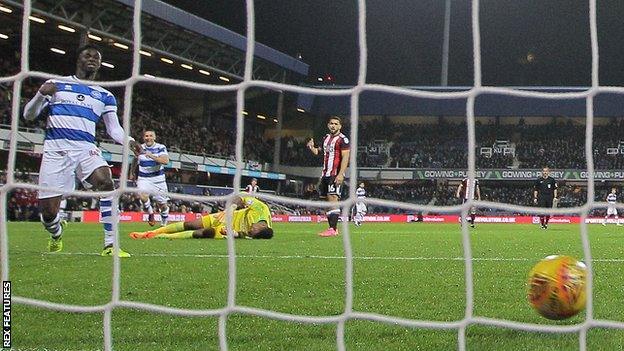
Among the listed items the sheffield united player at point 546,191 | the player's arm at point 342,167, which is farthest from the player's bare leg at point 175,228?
the sheffield united player at point 546,191

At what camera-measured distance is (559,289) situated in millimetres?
2580

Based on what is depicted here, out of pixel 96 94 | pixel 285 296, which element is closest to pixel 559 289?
pixel 285 296

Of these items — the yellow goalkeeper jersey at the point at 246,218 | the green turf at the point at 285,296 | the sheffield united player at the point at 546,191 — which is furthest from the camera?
the sheffield united player at the point at 546,191

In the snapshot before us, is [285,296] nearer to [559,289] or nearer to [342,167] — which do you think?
[559,289]

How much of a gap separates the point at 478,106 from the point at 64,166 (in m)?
28.9

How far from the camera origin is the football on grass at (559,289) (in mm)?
2576

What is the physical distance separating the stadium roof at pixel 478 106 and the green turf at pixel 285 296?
2504 cm

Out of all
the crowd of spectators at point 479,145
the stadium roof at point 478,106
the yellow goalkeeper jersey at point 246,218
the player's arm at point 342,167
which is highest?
the stadium roof at point 478,106

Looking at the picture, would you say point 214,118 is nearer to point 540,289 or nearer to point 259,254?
point 259,254

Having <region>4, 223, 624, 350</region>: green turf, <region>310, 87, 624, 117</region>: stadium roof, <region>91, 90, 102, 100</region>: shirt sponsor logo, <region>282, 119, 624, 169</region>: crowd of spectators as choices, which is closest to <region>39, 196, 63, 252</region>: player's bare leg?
<region>4, 223, 624, 350</region>: green turf

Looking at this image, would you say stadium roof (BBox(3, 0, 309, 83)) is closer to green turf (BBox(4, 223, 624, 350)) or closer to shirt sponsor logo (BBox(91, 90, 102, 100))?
shirt sponsor logo (BBox(91, 90, 102, 100))

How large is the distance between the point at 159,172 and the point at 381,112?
23.6 metres

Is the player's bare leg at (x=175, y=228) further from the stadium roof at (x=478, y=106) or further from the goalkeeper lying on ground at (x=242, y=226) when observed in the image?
the stadium roof at (x=478, y=106)

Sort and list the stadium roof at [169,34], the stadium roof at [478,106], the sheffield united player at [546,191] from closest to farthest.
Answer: the sheffield united player at [546,191] < the stadium roof at [169,34] < the stadium roof at [478,106]
